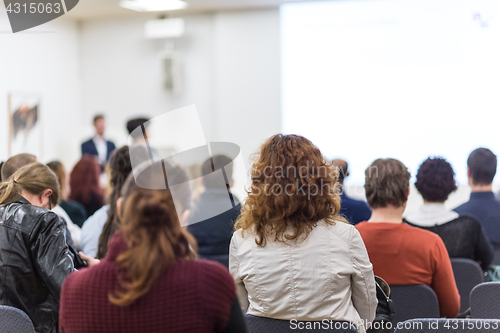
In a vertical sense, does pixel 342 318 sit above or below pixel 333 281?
below

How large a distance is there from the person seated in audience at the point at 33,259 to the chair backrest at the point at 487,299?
63.2 inches

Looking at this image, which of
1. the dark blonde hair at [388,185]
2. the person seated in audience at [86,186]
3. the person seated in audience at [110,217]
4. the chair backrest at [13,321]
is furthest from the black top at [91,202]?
the dark blonde hair at [388,185]

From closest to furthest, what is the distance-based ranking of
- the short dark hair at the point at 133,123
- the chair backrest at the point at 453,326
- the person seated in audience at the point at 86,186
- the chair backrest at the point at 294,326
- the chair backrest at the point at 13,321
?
the chair backrest at the point at 453,326 < the chair backrest at the point at 294,326 < the chair backrest at the point at 13,321 < the person seated in audience at the point at 86,186 < the short dark hair at the point at 133,123

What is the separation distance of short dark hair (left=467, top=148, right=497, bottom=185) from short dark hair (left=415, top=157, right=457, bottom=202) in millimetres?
395

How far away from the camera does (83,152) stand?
7.21 metres

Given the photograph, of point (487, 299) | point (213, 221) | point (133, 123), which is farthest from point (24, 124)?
point (487, 299)

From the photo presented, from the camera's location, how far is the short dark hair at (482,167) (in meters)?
3.05

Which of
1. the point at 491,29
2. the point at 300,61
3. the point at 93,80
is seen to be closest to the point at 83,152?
the point at 93,80

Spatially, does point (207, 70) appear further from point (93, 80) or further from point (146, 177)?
point (146, 177)

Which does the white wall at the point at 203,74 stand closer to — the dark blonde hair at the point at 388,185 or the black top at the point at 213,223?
the black top at the point at 213,223

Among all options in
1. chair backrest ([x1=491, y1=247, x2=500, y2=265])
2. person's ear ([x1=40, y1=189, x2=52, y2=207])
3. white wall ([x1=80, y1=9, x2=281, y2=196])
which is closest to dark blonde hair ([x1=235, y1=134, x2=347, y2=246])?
person's ear ([x1=40, y1=189, x2=52, y2=207])

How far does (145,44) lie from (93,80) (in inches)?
40.6

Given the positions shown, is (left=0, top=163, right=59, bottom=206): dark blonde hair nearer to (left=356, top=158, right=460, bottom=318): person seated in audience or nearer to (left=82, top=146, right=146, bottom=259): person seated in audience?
(left=82, top=146, right=146, bottom=259): person seated in audience

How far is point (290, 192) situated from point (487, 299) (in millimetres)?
1009
